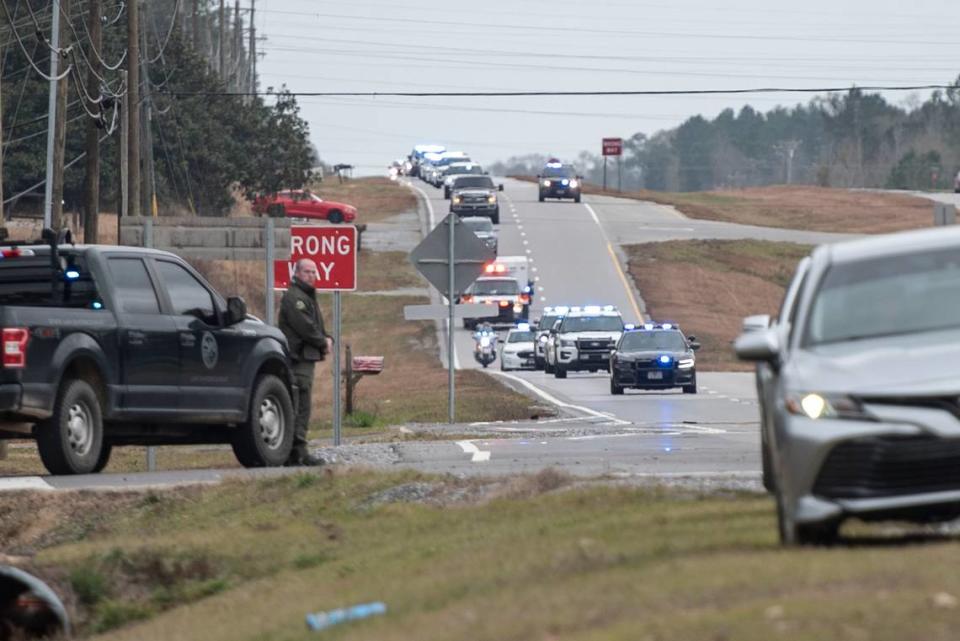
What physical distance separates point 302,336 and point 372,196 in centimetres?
9669

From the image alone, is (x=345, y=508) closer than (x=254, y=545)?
No

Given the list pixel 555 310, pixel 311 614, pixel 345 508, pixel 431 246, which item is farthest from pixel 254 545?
pixel 555 310

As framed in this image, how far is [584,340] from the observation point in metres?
49.1

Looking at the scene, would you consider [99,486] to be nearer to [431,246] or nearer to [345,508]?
[345,508]

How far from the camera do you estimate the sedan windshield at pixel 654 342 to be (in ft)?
135

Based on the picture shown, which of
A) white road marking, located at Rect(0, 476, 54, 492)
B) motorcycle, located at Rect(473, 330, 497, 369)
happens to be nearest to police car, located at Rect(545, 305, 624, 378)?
motorcycle, located at Rect(473, 330, 497, 369)

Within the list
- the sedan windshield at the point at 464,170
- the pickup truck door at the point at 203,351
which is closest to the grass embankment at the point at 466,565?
the pickup truck door at the point at 203,351

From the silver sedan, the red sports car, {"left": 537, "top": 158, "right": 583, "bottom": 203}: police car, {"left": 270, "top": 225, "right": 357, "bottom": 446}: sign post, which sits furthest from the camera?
{"left": 537, "top": 158, "right": 583, "bottom": 203}: police car

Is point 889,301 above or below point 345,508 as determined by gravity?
above

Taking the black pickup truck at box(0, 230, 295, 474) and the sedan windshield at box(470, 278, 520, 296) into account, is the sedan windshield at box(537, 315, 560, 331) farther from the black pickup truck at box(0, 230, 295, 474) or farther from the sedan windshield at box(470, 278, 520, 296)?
the black pickup truck at box(0, 230, 295, 474)

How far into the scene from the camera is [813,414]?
9.15 m

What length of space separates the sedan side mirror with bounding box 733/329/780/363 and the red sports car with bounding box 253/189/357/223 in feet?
241

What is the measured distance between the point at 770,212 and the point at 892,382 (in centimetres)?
10115

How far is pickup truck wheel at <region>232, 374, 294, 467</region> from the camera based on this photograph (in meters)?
18.8
